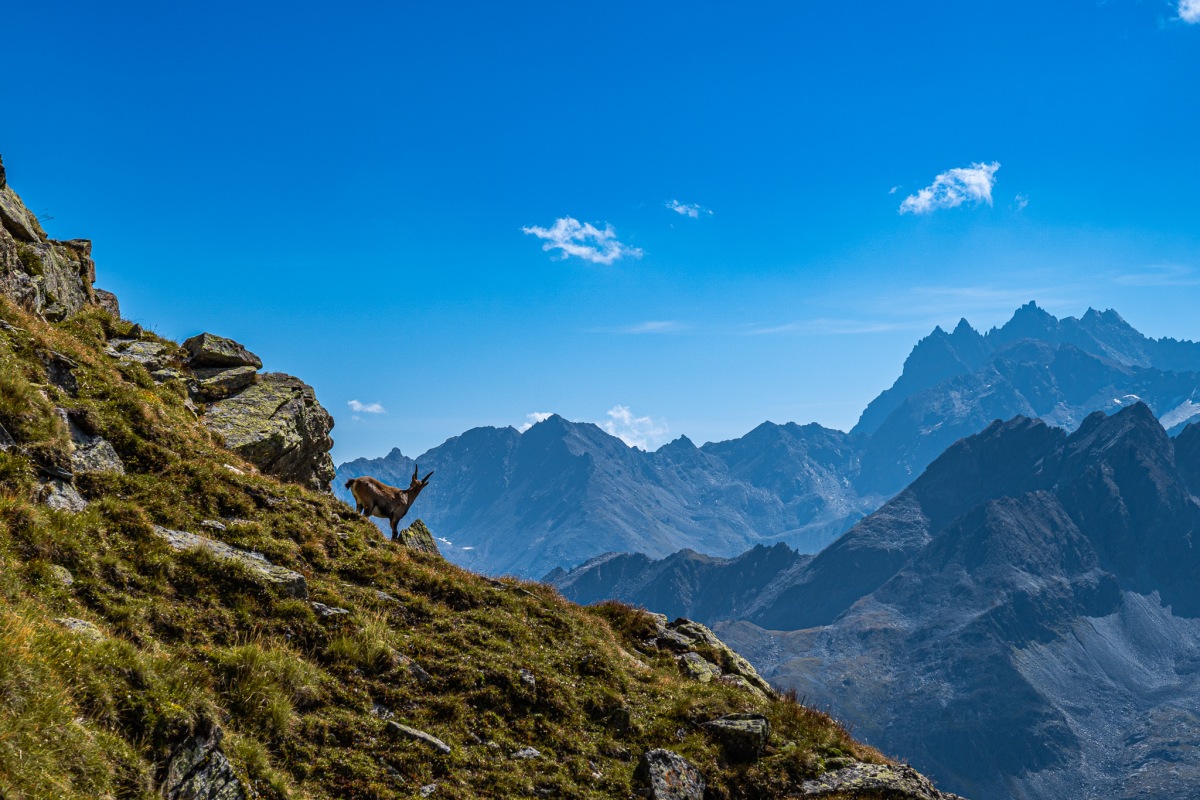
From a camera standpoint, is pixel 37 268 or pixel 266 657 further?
pixel 37 268

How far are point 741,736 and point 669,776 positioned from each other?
9.43 feet

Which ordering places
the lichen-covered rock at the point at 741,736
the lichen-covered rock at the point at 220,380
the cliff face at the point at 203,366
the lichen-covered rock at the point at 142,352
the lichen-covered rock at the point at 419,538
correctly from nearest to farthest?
the lichen-covered rock at the point at 741,736
the cliff face at the point at 203,366
the lichen-covered rock at the point at 142,352
the lichen-covered rock at the point at 220,380
the lichen-covered rock at the point at 419,538

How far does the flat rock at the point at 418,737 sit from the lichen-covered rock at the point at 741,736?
7.29m

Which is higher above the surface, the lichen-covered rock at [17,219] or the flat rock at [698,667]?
the lichen-covered rock at [17,219]

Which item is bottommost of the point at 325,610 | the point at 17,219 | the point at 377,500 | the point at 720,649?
the point at 720,649

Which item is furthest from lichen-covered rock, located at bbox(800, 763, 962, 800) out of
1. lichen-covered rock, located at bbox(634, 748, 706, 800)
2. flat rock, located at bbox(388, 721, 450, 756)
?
flat rock, located at bbox(388, 721, 450, 756)

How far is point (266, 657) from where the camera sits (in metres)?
13.8

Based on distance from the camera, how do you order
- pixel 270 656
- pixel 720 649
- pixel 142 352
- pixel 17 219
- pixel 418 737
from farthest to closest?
pixel 142 352
pixel 720 649
pixel 17 219
pixel 418 737
pixel 270 656

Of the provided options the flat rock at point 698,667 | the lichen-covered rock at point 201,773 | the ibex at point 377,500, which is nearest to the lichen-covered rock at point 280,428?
the ibex at point 377,500

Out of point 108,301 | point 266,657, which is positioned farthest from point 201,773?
point 108,301

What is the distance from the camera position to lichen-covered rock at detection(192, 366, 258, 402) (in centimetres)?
3106

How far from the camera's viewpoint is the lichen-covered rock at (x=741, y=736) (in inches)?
714

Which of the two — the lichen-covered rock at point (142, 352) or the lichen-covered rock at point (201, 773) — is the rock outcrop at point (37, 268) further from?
the lichen-covered rock at point (201, 773)

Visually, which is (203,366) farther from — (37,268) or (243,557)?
(243,557)
